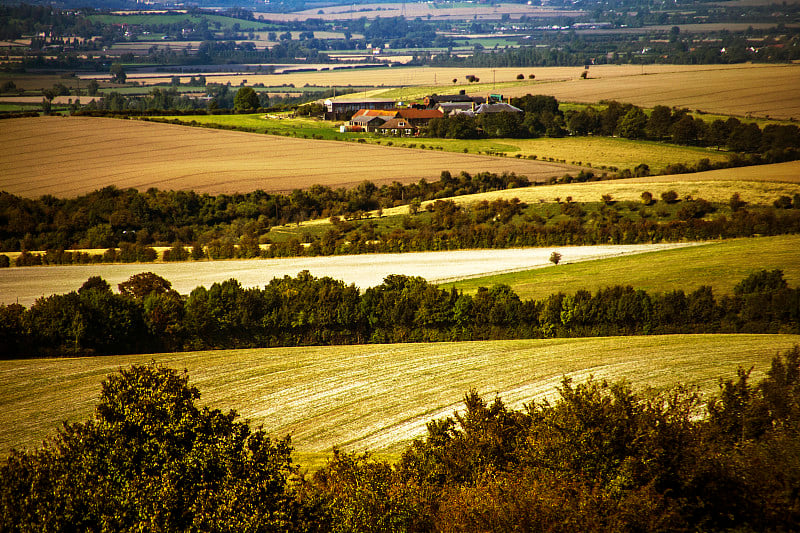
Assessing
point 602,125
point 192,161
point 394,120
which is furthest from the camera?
point 394,120

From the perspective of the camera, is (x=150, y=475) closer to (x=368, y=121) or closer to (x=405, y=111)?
(x=368, y=121)

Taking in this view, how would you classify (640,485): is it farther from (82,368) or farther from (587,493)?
(82,368)

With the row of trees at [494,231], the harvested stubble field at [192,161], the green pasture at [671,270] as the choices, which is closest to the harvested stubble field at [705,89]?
the harvested stubble field at [192,161]

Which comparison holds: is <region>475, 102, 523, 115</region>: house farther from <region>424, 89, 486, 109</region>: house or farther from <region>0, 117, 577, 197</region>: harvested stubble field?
<region>0, 117, 577, 197</region>: harvested stubble field

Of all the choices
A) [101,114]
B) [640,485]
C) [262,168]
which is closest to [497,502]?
[640,485]

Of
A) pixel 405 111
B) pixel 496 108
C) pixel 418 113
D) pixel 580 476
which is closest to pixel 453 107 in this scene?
pixel 418 113

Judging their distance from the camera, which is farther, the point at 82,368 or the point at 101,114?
the point at 101,114

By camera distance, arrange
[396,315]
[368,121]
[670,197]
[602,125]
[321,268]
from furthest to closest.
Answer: [368,121] → [602,125] → [670,197] → [321,268] → [396,315]

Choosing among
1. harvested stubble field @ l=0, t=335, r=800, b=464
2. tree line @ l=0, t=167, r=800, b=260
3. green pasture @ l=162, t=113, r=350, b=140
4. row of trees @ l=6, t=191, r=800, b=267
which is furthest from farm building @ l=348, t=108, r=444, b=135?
harvested stubble field @ l=0, t=335, r=800, b=464
